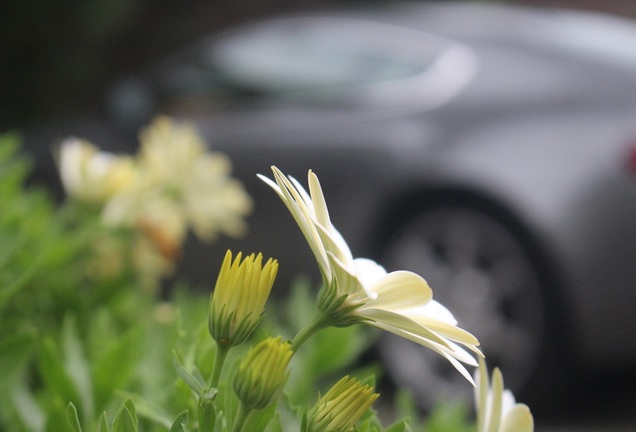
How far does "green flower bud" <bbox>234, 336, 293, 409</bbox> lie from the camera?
0.59 m

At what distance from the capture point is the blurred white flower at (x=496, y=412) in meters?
0.66

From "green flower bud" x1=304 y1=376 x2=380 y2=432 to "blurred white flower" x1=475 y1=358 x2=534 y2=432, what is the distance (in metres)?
0.09

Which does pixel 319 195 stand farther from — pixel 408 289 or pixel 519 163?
pixel 519 163

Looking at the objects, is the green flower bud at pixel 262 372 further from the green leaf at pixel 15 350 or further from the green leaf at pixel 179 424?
the green leaf at pixel 15 350

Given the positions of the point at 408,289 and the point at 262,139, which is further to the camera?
the point at 262,139

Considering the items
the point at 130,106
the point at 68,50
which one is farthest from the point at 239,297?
the point at 68,50

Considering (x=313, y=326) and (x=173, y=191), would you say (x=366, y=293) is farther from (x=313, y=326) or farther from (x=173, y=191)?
(x=173, y=191)

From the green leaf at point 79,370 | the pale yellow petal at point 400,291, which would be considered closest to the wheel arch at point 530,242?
the green leaf at point 79,370

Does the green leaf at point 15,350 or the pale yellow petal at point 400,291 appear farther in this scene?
the green leaf at point 15,350

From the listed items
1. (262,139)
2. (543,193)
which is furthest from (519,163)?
(262,139)

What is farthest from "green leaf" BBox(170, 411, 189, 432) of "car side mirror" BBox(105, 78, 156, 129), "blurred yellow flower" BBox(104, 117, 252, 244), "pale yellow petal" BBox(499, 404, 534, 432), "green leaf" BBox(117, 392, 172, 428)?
"car side mirror" BBox(105, 78, 156, 129)

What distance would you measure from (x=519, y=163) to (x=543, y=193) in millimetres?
164

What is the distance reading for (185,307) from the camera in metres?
1.33

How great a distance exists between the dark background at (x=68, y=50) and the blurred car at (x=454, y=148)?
7.71 feet
